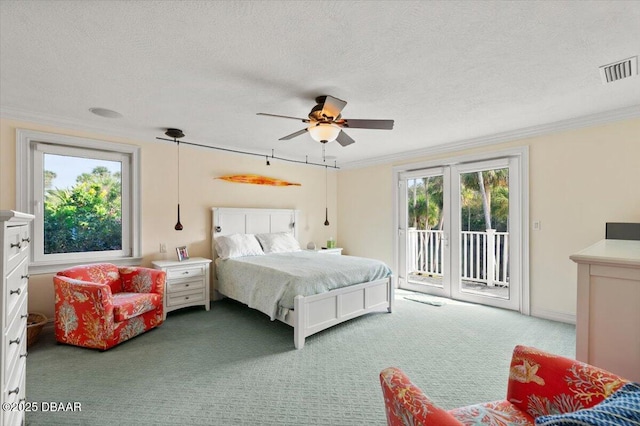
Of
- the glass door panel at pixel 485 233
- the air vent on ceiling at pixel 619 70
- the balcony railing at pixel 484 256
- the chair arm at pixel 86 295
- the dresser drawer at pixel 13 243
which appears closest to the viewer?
the dresser drawer at pixel 13 243

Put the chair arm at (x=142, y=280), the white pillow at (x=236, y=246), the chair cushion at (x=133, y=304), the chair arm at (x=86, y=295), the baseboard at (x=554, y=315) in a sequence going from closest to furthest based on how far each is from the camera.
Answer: the chair arm at (x=86, y=295), the chair cushion at (x=133, y=304), the chair arm at (x=142, y=280), the baseboard at (x=554, y=315), the white pillow at (x=236, y=246)

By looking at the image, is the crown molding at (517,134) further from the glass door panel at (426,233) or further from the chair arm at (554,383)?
the chair arm at (554,383)

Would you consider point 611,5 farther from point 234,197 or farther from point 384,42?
point 234,197

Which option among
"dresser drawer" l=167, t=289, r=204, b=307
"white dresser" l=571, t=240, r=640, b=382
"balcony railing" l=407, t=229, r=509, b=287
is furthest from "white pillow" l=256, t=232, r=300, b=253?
Result: "white dresser" l=571, t=240, r=640, b=382

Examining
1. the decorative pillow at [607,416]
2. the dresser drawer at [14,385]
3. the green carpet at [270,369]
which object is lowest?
the green carpet at [270,369]

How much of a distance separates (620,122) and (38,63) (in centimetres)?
539

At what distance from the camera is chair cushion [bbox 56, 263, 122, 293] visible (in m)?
3.04

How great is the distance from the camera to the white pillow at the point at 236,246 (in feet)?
14.0

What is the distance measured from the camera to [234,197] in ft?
16.0

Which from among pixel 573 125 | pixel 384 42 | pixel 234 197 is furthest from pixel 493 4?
pixel 234 197

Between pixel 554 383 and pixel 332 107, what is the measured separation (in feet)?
7.14

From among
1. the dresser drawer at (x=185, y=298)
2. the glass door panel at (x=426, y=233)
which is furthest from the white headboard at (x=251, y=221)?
the glass door panel at (x=426, y=233)

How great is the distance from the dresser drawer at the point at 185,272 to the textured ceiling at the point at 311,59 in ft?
6.08

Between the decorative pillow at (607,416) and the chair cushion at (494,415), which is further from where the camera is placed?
the chair cushion at (494,415)
